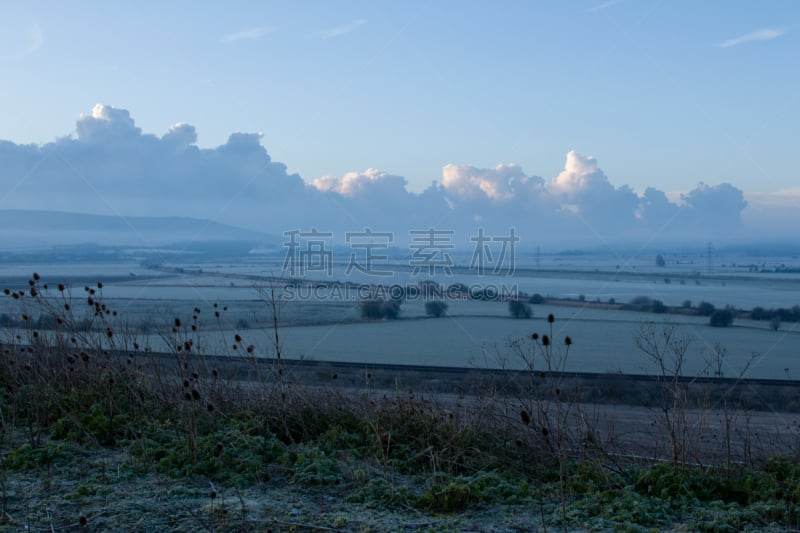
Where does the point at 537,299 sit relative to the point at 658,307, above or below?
above

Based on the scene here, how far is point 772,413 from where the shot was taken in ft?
35.2

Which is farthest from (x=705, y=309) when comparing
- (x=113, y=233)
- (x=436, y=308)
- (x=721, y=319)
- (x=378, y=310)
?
(x=113, y=233)

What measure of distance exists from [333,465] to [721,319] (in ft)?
47.6

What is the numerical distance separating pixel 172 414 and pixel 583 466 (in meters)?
3.54

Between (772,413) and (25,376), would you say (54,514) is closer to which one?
(25,376)

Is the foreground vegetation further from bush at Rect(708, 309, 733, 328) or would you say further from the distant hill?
the distant hill

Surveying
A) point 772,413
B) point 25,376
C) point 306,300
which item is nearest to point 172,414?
point 25,376

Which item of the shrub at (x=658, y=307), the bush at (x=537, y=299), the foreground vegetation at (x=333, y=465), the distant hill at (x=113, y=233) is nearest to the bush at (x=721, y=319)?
the shrub at (x=658, y=307)

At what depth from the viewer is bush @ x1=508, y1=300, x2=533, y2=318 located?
17.0 metres

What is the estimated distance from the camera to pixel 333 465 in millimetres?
5023

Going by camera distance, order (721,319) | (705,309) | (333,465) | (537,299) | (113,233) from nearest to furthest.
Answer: (333,465) → (721,319) → (705,309) → (537,299) → (113,233)

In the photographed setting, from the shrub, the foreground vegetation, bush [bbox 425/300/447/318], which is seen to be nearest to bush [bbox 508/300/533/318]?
bush [bbox 425/300/447/318]

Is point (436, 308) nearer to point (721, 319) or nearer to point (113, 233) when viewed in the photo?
point (721, 319)

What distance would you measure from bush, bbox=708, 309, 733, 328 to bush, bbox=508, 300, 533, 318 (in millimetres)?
4089
